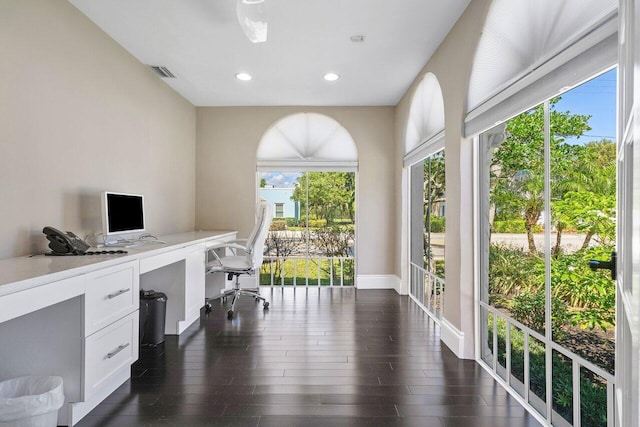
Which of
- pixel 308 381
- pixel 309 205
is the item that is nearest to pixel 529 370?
pixel 308 381

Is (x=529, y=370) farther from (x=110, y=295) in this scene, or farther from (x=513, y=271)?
(x=110, y=295)

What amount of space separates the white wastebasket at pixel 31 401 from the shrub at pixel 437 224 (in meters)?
3.09

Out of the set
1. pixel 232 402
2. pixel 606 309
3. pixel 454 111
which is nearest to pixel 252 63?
pixel 454 111

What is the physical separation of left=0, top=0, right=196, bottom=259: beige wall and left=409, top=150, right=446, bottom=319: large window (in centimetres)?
299

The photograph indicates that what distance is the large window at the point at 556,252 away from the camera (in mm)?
1546

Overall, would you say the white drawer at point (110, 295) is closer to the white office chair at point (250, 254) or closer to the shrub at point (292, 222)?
the white office chair at point (250, 254)

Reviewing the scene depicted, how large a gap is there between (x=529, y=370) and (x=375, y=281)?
3284 millimetres

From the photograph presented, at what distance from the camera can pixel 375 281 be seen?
538 centimetres

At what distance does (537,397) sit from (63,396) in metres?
2.44

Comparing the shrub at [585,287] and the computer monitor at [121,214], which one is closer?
the shrub at [585,287]

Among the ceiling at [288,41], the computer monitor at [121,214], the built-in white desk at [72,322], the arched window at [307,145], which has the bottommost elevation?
the built-in white desk at [72,322]

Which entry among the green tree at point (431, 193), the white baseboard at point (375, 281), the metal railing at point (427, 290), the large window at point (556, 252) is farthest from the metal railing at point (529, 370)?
the white baseboard at point (375, 281)

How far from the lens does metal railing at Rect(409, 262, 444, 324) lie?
12.5 ft

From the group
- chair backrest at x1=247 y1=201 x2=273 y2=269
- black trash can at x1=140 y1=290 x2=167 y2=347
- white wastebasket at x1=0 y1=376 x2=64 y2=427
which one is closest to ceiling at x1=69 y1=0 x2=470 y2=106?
chair backrest at x1=247 y1=201 x2=273 y2=269
